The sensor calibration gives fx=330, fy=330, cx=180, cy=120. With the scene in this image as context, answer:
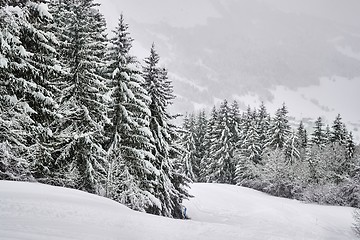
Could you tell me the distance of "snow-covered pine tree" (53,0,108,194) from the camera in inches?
676

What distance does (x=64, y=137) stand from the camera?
16.7 metres

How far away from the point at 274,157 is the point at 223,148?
934 centimetres

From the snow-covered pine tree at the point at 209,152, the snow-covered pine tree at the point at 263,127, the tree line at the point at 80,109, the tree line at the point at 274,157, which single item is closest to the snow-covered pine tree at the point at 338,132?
the tree line at the point at 274,157

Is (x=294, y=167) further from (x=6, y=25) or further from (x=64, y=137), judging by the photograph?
(x=6, y=25)

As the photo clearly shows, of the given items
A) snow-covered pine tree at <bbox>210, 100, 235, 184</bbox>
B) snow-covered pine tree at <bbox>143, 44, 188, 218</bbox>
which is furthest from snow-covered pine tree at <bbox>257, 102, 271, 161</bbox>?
snow-covered pine tree at <bbox>143, 44, 188, 218</bbox>

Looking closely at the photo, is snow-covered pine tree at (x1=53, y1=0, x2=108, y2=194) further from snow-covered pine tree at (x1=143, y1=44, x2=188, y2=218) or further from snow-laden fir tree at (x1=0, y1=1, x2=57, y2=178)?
snow-covered pine tree at (x1=143, y1=44, x2=188, y2=218)

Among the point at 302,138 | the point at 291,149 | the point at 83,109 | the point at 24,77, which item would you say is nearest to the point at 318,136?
the point at 302,138

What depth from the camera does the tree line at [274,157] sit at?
42.6 m

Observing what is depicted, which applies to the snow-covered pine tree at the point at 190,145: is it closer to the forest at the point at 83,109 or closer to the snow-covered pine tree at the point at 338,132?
the snow-covered pine tree at the point at 338,132

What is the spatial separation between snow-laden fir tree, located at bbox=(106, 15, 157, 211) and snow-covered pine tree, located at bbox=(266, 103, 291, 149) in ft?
119

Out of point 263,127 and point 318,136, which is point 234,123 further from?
point 318,136

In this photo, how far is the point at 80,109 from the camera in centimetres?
1719

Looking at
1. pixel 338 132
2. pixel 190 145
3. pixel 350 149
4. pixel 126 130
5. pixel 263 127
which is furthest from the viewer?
pixel 190 145

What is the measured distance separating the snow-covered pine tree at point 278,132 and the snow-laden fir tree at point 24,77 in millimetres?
42694
